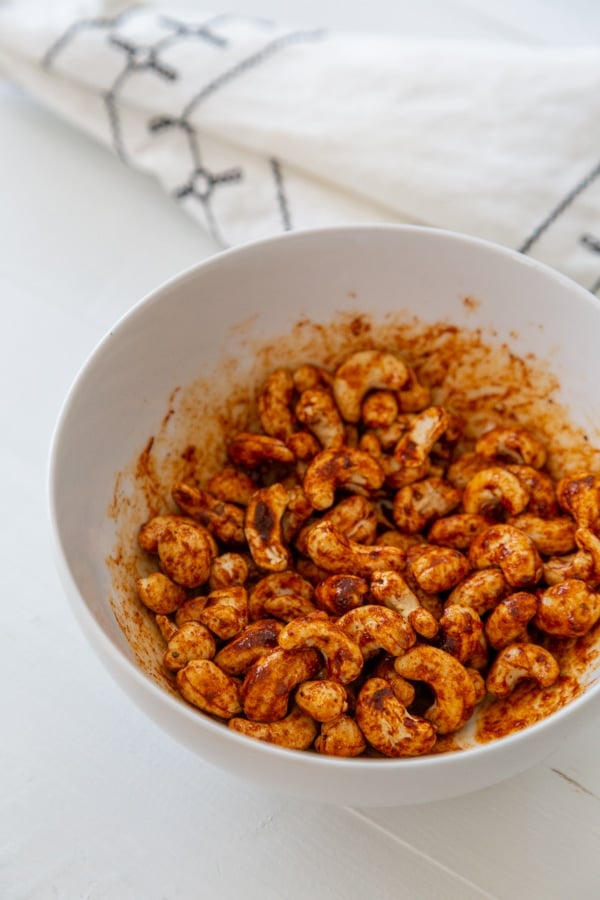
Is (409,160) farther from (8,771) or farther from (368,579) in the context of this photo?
(8,771)

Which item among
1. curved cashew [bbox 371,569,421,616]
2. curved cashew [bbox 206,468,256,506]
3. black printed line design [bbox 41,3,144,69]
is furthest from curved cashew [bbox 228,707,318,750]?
black printed line design [bbox 41,3,144,69]

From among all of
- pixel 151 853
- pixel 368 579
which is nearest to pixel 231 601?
pixel 368 579

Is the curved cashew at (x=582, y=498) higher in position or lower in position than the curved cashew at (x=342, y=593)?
higher

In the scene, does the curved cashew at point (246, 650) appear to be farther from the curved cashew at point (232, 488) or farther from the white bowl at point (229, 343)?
the curved cashew at point (232, 488)

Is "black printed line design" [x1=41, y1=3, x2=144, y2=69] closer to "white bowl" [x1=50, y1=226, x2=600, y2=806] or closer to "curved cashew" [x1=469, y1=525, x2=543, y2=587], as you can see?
"white bowl" [x1=50, y1=226, x2=600, y2=806]

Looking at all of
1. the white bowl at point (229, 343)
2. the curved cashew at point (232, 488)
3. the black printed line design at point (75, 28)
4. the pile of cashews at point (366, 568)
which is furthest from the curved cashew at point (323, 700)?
the black printed line design at point (75, 28)

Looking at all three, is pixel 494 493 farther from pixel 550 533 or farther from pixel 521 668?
pixel 521 668
